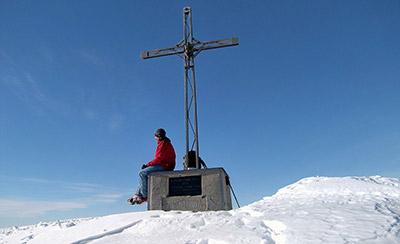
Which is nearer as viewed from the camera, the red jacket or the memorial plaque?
the memorial plaque

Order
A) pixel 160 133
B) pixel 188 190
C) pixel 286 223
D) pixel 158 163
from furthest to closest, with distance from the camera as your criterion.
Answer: pixel 160 133
pixel 158 163
pixel 188 190
pixel 286 223

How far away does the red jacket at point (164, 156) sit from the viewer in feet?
22.8

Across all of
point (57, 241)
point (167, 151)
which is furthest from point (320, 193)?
point (57, 241)

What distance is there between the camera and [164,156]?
6.98m

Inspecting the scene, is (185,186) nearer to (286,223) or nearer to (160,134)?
(160,134)

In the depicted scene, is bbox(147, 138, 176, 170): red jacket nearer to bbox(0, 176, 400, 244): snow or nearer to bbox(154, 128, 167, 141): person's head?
bbox(154, 128, 167, 141): person's head

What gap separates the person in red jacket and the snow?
4.41 ft

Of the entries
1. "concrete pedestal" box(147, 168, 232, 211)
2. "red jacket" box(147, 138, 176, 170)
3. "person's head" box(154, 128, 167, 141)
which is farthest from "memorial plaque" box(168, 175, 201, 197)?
"person's head" box(154, 128, 167, 141)

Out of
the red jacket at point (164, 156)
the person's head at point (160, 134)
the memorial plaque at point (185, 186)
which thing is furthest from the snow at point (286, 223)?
the person's head at point (160, 134)

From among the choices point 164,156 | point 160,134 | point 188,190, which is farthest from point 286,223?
point 160,134

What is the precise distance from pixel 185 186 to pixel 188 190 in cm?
12

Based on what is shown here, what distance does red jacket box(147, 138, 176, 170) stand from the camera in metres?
6.94

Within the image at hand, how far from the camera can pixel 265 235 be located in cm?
343

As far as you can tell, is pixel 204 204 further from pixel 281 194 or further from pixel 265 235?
pixel 265 235
